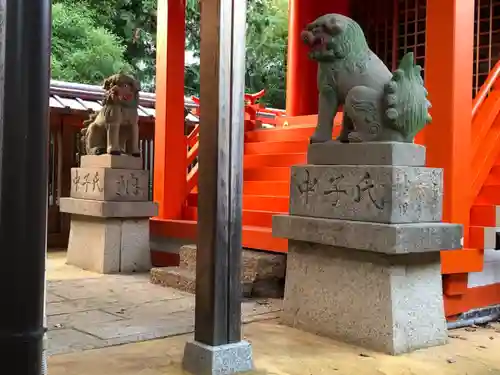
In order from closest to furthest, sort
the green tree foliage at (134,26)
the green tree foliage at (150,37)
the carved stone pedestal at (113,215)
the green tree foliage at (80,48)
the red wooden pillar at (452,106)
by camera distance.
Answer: the red wooden pillar at (452,106) < the carved stone pedestal at (113,215) < the green tree foliage at (80,48) < the green tree foliage at (150,37) < the green tree foliage at (134,26)

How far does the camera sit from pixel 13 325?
1.38 meters

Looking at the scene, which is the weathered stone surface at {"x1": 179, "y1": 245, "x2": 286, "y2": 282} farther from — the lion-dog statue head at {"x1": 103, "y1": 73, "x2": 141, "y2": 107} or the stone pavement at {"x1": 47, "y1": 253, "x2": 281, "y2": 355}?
the lion-dog statue head at {"x1": 103, "y1": 73, "x2": 141, "y2": 107}

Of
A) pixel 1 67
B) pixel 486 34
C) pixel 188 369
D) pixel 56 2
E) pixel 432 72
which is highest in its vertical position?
pixel 56 2

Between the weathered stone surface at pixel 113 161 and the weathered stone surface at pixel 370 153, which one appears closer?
the weathered stone surface at pixel 370 153

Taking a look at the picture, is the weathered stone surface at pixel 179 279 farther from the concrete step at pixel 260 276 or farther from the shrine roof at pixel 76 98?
the shrine roof at pixel 76 98

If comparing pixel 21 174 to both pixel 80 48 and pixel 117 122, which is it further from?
pixel 80 48

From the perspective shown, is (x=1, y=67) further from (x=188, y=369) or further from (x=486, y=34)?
(x=486, y=34)

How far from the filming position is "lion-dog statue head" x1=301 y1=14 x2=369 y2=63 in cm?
445

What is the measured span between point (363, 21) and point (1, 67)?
8.67m

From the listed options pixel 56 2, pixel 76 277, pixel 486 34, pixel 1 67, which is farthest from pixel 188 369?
pixel 56 2

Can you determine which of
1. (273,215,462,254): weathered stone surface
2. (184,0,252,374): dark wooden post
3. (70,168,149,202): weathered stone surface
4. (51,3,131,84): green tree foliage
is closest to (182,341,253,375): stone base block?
(184,0,252,374): dark wooden post

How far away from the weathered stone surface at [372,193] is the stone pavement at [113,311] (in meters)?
1.23

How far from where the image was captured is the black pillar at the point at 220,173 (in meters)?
3.47

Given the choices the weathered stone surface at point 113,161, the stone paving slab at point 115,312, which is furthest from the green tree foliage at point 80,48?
the stone paving slab at point 115,312
